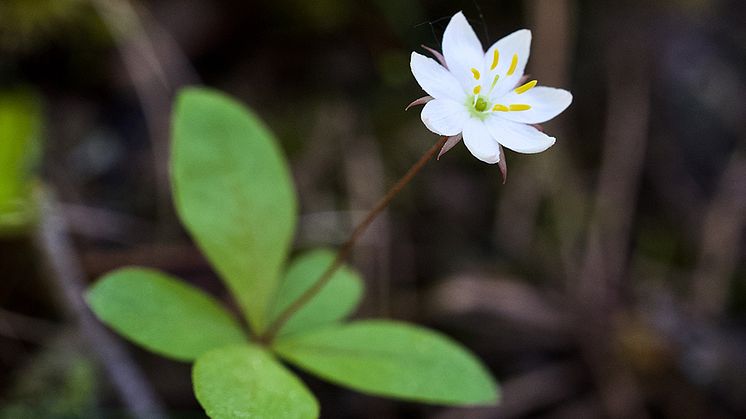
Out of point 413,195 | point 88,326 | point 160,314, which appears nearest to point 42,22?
point 88,326

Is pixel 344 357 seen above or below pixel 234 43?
below

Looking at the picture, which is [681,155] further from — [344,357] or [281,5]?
[344,357]

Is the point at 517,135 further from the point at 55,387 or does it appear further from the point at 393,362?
the point at 55,387

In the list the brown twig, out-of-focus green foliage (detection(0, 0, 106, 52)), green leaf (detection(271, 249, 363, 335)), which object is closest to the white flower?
green leaf (detection(271, 249, 363, 335))

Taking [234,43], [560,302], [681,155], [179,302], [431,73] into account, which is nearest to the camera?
[431,73]

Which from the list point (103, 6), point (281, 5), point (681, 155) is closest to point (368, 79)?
point (281, 5)

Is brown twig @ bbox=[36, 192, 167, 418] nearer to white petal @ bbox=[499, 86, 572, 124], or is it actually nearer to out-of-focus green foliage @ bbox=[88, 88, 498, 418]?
out-of-focus green foliage @ bbox=[88, 88, 498, 418]

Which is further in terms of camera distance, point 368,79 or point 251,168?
point 368,79
